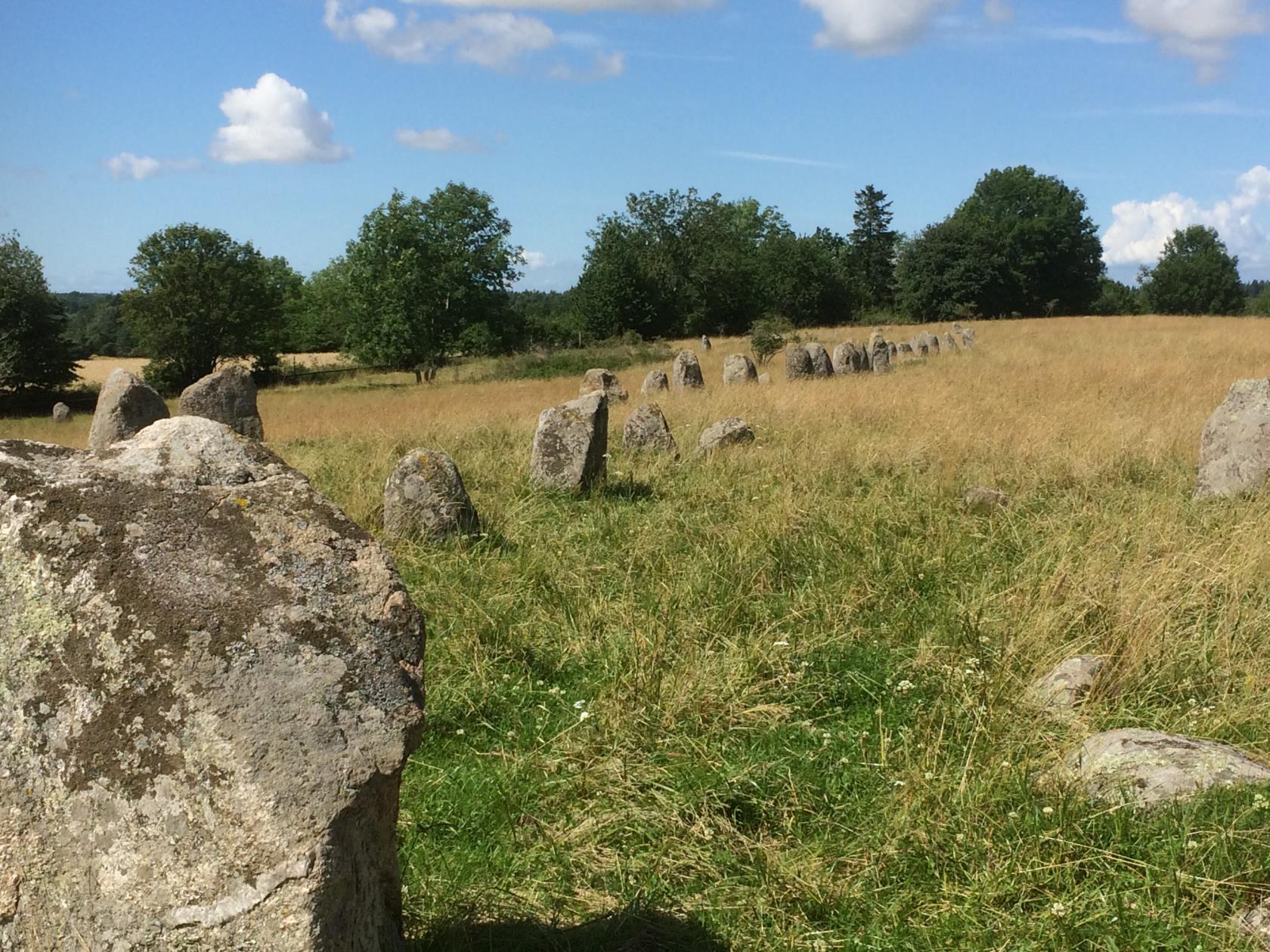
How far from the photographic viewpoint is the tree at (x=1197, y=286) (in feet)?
260

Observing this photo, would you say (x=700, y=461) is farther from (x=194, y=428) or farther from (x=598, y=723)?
(x=194, y=428)

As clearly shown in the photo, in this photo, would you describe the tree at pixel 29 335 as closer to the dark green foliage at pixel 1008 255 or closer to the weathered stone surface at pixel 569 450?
the weathered stone surface at pixel 569 450

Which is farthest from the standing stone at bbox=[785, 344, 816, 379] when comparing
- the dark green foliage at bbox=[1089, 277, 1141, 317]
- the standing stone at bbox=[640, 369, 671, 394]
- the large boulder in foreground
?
the dark green foliage at bbox=[1089, 277, 1141, 317]

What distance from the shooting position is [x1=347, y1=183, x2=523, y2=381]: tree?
43531 mm

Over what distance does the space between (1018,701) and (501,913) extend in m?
2.67

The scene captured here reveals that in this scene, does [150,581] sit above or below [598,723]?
above

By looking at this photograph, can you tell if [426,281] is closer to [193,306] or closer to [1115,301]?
[193,306]

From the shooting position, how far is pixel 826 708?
5145mm

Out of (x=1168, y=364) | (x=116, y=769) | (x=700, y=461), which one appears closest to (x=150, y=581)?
(x=116, y=769)

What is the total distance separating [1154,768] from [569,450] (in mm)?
7326

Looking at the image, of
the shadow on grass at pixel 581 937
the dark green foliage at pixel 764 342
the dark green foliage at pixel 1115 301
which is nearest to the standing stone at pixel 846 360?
the dark green foliage at pixel 764 342

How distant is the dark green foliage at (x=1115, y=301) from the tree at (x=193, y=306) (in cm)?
5604

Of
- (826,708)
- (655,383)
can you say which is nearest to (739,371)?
(655,383)

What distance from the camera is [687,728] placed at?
4.87 m
